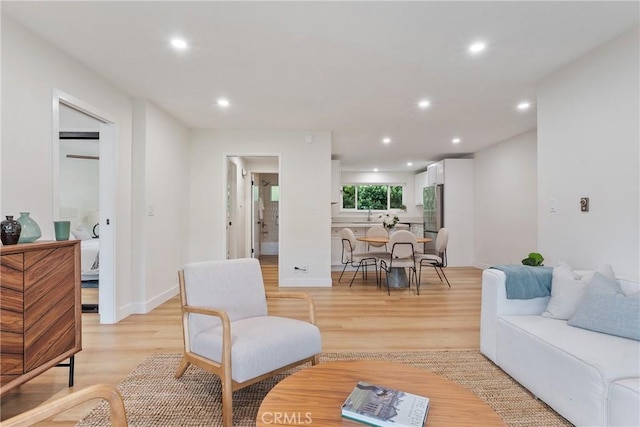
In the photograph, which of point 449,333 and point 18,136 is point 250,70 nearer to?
point 18,136

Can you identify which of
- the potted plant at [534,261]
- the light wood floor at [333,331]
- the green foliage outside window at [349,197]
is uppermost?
the green foliage outside window at [349,197]

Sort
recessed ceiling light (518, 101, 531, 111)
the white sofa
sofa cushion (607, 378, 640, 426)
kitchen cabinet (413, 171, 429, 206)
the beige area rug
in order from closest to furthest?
sofa cushion (607, 378, 640, 426)
the white sofa
the beige area rug
recessed ceiling light (518, 101, 531, 111)
kitchen cabinet (413, 171, 429, 206)

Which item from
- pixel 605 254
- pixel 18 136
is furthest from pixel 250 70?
pixel 605 254

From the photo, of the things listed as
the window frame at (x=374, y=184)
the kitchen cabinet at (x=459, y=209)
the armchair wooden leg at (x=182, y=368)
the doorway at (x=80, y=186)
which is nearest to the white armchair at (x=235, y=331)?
the armchair wooden leg at (x=182, y=368)

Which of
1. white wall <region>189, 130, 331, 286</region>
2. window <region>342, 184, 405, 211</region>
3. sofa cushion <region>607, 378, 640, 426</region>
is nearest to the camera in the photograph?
sofa cushion <region>607, 378, 640, 426</region>

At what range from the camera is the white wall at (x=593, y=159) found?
215cm

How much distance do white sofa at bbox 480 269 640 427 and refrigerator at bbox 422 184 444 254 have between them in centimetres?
432

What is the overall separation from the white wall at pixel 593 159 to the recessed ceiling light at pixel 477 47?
867 millimetres


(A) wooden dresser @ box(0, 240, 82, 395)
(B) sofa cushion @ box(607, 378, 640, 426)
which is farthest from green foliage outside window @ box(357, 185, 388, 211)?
(B) sofa cushion @ box(607, 378, 640, 426)

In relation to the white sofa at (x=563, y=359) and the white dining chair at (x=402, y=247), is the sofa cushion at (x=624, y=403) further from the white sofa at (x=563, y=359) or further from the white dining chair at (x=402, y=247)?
the white dining chair at (x=402, y=247)

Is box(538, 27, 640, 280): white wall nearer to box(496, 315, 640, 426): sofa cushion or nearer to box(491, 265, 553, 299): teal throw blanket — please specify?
box(491, 265, 553, 299): teal throw blanket

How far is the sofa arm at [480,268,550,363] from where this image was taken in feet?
7.36

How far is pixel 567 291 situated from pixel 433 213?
15.8ft

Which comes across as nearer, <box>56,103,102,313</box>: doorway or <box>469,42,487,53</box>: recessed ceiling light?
<box>469,42,487,53</box>: recessed ceiling light
